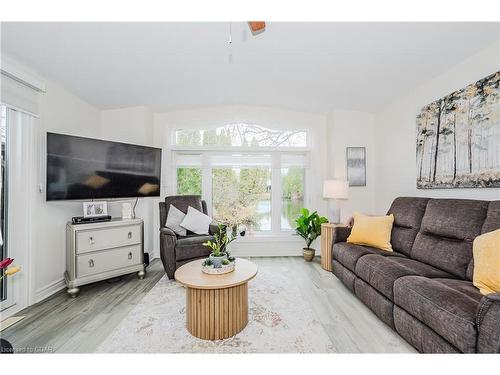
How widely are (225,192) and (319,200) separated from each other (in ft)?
5.46

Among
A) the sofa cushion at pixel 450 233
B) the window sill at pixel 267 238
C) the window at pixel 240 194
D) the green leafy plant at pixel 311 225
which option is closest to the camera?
the sofa cushion at pixel 450 233

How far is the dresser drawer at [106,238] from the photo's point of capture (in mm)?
2588

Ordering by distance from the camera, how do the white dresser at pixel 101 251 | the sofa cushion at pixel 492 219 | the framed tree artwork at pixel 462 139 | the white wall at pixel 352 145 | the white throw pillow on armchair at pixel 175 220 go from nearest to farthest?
the sofa cushion at pixel 492 219
the framed tree artwork at pixel 462 139
the white dresser at pixel 101 251
the white throw pillow on armchair at pixel 175 220
the white wall at pixel 352 145

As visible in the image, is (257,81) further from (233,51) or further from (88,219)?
(88,219)

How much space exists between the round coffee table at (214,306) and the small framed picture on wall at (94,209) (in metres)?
1.74

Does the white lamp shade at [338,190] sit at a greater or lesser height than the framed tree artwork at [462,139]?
lesser

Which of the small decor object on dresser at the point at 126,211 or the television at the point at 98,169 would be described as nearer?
the television at the point at 98,169

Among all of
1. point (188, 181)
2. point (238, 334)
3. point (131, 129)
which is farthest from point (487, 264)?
point (131, 129)

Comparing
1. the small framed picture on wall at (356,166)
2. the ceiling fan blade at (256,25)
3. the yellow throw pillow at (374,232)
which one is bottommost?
the yellow throw pillow at (374,232)

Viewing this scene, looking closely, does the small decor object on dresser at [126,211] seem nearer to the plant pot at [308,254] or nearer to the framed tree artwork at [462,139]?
the plant pot at [308,254]

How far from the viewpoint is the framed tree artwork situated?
2.08 meters

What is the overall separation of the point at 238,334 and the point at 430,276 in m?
1.61

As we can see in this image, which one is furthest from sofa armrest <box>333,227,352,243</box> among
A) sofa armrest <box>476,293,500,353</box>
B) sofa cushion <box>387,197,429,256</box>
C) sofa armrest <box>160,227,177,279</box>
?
sofa armrest <box>160,227,177,279</box>

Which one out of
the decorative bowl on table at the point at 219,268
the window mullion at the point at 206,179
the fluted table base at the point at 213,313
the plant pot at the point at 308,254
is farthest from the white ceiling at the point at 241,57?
the plant pot at the point at 308,254
